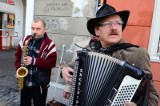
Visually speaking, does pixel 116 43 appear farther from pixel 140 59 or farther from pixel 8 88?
pixel 8 88

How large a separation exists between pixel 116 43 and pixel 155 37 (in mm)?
2041

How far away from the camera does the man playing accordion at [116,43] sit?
1481 mm

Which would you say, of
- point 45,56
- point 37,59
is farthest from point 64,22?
point 37,59

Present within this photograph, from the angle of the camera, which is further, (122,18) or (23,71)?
(23,71)

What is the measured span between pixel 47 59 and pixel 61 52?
129 centimetres

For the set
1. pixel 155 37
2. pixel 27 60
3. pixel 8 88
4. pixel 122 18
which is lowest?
pixel 8 88

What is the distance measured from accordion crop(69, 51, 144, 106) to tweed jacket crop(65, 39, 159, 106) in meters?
0.14

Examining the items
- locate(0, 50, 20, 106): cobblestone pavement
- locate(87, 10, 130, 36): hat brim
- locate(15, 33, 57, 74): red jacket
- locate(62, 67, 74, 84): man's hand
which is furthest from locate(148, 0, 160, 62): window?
locate(0, 50, 20, 106): cobblestone pavement

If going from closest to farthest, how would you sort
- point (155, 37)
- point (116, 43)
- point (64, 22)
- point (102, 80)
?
point (102, 80), point (116, 43), point (155, 37), point (64, 22)

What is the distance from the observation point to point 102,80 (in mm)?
1487

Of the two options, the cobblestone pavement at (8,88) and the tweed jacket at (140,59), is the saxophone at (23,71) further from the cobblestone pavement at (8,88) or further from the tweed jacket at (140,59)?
the tweed jacket at (140,59)

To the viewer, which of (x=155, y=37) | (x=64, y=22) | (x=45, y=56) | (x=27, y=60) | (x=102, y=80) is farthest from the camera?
(x=64, y=22)

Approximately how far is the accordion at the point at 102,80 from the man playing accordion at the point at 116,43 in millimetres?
95

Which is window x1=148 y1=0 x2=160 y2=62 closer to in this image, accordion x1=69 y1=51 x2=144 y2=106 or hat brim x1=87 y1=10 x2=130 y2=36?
hat brim x1=87 y1=10 x2=130 y2=36
